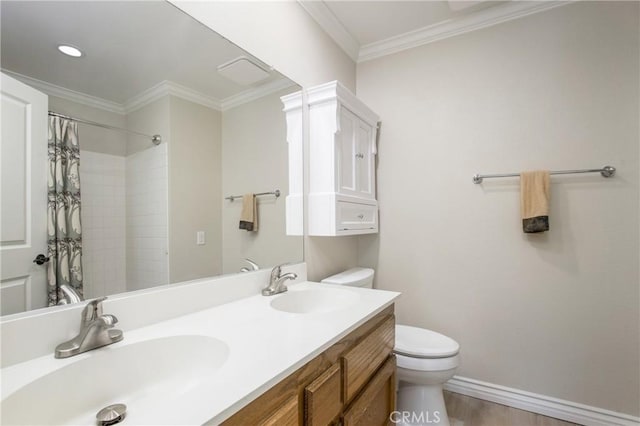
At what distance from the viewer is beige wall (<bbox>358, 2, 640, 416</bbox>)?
155 centimetres

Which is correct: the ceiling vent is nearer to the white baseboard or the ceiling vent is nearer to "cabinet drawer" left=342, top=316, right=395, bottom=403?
"cabinet drawer" left=342, top=316, right=395, bottom=403

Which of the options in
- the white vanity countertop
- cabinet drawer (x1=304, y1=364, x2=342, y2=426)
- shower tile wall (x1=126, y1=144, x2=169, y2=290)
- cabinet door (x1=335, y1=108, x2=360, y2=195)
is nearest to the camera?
the white vanity countertop

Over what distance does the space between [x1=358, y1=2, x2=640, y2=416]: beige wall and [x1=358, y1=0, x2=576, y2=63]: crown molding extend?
1.9 inches

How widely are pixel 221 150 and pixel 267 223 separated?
0.40 metres

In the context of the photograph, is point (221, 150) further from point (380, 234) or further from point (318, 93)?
point (380, 234)

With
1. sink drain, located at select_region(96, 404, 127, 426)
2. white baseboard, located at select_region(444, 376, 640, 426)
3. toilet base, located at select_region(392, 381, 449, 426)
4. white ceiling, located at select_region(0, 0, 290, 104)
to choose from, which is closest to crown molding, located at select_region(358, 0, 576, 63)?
white ceiling, located at select_region(0, 0, 290, 104)

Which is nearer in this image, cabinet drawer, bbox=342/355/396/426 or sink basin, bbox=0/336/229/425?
sink basin, bbox=0/336/229/425

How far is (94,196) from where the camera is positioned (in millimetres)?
820

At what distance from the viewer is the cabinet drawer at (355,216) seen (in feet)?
5.35

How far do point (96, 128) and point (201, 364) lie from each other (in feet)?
2.35

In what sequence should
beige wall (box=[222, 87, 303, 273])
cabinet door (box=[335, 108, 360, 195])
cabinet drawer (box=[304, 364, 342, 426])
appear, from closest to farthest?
cabinet drawer (box=[304, 364, 342, 426]), beige wall (box=[222, 87, 303, 273]), cabinet door (box=[335, 108, 360, 195])

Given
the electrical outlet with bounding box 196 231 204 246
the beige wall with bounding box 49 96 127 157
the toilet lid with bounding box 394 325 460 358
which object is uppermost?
the beige wall with bounding box 49 96 127 157

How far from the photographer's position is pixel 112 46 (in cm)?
89

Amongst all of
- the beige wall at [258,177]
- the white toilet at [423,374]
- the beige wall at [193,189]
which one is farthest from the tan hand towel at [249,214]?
the white toilet at [423,374]
